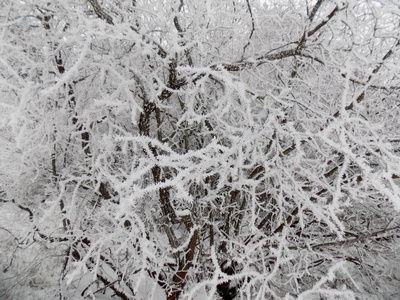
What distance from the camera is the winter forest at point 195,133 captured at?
77.7 inches

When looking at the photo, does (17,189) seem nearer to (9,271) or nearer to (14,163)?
(14,163)

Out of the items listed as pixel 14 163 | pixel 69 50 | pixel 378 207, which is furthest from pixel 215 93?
pixel 378 207

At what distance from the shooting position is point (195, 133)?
10.5 feet

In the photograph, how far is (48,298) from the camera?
4.66 meters

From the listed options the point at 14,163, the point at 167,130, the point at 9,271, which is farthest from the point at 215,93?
the point at 9,271

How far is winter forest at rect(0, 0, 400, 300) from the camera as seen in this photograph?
1.97 m

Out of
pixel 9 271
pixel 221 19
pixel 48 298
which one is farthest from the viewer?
pixel 9 271

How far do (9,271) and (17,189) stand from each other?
107 inches

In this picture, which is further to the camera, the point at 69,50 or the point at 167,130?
the point at 167,130

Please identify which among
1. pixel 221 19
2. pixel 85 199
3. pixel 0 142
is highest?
pixel 221 19

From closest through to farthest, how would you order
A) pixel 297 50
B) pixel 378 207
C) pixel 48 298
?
pixel 297 50
pixel 378 207
pixel 48 298

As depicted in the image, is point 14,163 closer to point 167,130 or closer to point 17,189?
point 17,189

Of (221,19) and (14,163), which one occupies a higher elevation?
(221,19)

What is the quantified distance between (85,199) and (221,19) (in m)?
3.03
